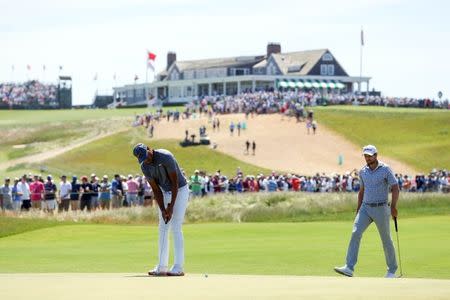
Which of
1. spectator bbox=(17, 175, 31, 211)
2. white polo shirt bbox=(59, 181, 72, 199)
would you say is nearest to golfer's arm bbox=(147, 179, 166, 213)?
spectator bbox=(17, 175, 31, 211)

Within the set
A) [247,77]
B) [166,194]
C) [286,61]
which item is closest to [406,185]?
[166,194]

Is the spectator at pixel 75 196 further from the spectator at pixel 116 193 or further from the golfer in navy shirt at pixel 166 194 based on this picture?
the golfer in navy shirt at pixel 166 194

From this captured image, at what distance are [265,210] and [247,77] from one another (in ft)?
383

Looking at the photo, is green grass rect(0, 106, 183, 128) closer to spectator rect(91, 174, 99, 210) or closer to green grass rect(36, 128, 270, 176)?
green grass rect(36, 128, 270, 176)

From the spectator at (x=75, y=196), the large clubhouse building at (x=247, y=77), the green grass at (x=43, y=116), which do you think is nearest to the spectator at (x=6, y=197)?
the spectator at (x=75, y=196)

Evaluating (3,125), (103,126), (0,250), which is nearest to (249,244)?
(0,250)

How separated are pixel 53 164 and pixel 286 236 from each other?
56299 mm

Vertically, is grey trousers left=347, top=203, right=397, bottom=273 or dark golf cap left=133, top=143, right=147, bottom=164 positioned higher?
dark golf cap left=133, top=143, right=147, bottom=164

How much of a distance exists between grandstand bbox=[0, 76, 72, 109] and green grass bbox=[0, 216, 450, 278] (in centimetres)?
12021

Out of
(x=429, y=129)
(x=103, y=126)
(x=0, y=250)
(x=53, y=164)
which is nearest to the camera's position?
(x=0, y=250)

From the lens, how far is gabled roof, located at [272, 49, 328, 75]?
155 metres

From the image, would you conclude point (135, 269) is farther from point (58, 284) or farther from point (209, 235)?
point (209, 235)

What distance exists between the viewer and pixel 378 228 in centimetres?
1656

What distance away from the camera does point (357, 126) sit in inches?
4055
